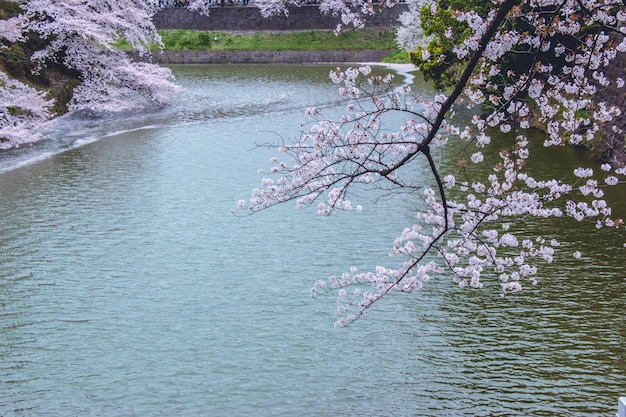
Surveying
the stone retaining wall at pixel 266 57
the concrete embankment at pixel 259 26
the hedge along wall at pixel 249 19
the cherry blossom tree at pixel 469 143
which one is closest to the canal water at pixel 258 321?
the cherry blossom tree at pixel 469 143

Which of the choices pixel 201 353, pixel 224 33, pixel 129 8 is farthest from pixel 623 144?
pixel 224 33

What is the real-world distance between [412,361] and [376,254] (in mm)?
3093

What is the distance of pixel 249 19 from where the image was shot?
4775 cm

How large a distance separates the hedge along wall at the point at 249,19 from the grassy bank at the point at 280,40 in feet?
2.77

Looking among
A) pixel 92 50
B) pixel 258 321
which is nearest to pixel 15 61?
pixel 92 50

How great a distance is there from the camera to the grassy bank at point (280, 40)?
44178 millimetres

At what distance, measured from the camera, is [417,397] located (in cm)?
695

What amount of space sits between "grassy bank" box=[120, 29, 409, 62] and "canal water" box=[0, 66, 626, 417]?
31.4 metres

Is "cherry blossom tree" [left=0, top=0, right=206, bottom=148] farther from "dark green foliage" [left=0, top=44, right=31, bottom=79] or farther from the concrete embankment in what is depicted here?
the concrete embankment

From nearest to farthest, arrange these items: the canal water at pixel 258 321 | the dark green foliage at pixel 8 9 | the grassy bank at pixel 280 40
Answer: the canal water at pixel 258 321 → the dark green foliage at pixel 8 9 → the grassy bank at pixel 280 40

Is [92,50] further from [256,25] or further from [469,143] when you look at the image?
[256,25]

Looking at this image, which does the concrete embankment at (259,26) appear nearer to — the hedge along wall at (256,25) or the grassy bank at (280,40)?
the hedge along wall at (256,25)

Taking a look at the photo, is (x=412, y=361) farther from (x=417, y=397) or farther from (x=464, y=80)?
(x=464, y=80)

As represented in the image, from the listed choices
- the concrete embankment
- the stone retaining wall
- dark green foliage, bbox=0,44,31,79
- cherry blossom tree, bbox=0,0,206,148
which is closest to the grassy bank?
the concrete embankment
